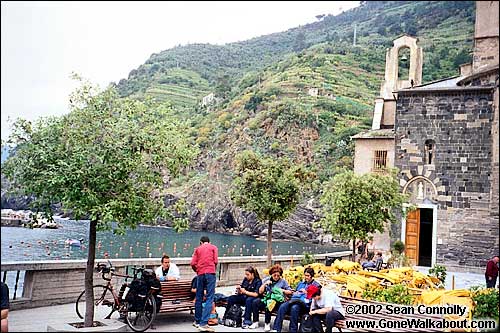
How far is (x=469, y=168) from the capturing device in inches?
904

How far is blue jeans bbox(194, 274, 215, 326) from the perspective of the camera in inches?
373

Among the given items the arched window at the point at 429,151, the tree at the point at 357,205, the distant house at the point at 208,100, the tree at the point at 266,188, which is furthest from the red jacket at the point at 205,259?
the distant house at the point at 208,100

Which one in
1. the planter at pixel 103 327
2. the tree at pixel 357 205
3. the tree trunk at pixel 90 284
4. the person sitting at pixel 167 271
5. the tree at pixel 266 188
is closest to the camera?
the planter at pixel 103 327

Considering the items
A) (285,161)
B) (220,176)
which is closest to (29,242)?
(285,161)

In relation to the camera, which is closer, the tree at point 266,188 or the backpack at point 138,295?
the backpack at point 138,295

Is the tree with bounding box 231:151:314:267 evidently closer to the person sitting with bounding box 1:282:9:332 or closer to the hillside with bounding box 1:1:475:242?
the person sitting with bounding box 1:282:9:332

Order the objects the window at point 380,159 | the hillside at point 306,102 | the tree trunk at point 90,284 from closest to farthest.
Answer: the tree trunk at point 90,284, the window at point 380,159, the hillside at point 306,102

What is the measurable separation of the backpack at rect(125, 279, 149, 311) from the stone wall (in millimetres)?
16945

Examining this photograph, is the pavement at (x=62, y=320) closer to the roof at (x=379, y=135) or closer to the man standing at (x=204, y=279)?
the man standing at (x=204, y=279)

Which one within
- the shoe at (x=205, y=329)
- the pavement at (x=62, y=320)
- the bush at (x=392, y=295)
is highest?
the bush at (x=392, y=295)

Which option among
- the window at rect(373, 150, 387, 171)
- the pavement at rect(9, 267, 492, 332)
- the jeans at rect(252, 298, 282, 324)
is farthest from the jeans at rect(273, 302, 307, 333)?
the window at rect(373, 150, 387, 171)

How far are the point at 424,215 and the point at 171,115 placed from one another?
56.2ft

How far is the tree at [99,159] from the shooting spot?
9.06 meters

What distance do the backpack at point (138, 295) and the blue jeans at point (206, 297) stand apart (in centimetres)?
97
